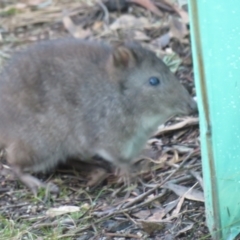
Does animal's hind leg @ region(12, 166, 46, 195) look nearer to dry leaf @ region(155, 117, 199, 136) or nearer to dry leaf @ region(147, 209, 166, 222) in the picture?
dry leaf @ region(147, 209, 166, 222)

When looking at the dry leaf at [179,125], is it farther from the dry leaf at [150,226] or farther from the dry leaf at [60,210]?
the dry leaf at [150,226]

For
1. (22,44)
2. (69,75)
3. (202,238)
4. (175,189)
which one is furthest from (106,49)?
(22,44)

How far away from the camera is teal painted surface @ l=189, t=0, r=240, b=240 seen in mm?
3664

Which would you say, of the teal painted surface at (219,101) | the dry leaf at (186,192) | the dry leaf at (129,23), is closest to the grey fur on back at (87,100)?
the dry leaf at (186,192)

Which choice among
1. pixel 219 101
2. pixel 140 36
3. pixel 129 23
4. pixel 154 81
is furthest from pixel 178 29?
pixel 219 101

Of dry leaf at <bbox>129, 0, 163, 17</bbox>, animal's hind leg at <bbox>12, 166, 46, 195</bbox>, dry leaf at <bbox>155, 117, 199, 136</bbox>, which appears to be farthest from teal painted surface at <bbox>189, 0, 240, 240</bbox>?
dry leaf at <bbox>129, 0, 163, 17</bbox>

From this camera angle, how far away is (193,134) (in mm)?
5637

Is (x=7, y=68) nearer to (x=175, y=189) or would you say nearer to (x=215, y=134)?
(x=175, y=189)

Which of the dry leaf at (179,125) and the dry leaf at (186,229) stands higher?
the dry leaf at (179,125)

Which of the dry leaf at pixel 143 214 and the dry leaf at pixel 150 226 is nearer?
the dry leaf at pixel 150 226

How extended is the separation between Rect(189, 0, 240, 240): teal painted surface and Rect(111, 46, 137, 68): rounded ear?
1090mm

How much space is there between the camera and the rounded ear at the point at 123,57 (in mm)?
4949

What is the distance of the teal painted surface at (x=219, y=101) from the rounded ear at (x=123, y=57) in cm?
109

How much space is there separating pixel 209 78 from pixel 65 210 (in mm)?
1505
